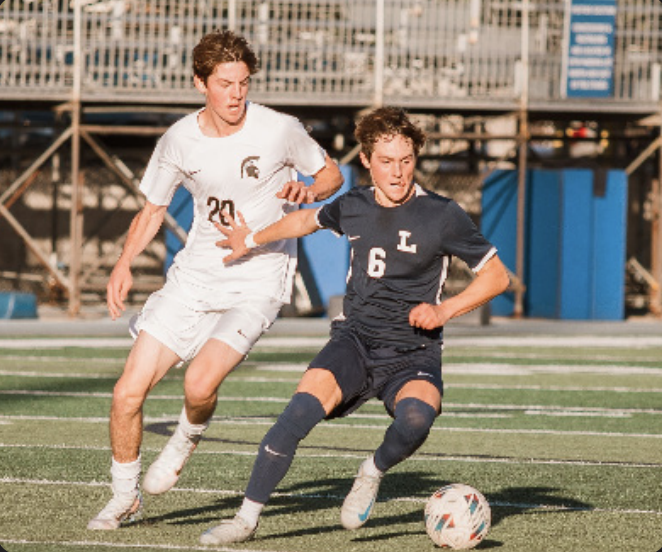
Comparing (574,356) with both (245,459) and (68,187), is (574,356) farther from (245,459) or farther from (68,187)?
(68,187)

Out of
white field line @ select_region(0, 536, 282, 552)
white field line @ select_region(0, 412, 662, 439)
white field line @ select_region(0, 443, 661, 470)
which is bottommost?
white field line @ select_region(0, 412, 662, 439)

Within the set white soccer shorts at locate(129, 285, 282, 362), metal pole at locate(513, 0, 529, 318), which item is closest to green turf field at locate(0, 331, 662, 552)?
white soccer shorts at locate(129, 285, 282, 362)

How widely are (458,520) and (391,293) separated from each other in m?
1.00

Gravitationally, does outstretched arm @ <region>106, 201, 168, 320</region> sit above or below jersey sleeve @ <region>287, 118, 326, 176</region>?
below

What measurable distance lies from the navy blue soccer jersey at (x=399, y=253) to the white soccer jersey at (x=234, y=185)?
538 millimetres

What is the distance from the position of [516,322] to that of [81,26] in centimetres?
748

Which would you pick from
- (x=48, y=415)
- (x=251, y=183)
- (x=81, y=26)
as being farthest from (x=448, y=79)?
(x=251, y=183)

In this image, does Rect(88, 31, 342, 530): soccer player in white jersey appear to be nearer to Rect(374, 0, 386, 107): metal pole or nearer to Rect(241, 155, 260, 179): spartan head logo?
Rect(241, 155, 260, 179): spartan head logo

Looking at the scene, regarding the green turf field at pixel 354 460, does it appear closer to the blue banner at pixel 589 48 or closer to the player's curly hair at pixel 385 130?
the player's curly hair at pixel 385 130

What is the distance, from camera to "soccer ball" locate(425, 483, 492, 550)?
650 cm

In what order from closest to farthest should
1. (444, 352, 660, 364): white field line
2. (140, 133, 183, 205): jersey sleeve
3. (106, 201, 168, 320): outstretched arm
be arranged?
1. (106, 201, 168, 320): outstretched arm
2. (140, 133, 183, 205): jersey sleeve
3. (444, 352, 660, 364): white field line

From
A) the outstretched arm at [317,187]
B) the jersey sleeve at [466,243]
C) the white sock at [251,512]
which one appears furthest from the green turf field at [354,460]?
the outstretched arm at [317,187]

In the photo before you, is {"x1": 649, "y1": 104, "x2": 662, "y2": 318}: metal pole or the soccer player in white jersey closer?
the soccer player in white jersey

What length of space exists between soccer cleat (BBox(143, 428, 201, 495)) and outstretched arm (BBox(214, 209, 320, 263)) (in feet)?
2.73
